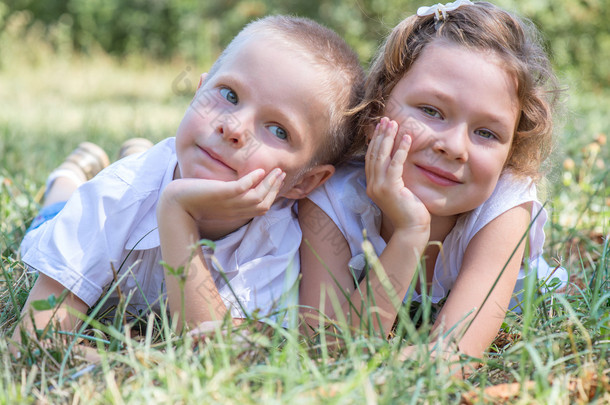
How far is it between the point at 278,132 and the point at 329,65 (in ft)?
1.06

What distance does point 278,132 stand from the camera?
2174 mm

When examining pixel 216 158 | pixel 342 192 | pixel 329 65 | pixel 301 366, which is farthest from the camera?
pixel 342 192

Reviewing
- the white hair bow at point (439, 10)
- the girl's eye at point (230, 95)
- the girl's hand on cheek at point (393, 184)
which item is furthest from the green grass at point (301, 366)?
the white hair bow at point (439, 10)

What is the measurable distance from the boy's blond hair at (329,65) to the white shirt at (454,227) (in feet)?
0.41

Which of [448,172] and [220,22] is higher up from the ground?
[448,172]

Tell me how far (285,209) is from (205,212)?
383 millimetres

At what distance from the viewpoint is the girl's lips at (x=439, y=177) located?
2178mm

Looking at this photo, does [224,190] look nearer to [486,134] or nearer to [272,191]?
[272,191]

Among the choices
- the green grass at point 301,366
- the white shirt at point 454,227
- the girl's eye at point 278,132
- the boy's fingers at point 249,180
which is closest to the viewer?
the green grass at point 301,366

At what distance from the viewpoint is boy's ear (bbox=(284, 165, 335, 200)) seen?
2364mm

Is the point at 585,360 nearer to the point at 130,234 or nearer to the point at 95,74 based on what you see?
the point at 130,234

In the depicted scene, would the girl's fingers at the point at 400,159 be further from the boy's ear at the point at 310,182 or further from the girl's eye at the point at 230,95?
the girl's eye at the point at 230,95

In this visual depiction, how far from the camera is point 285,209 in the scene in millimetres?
2430

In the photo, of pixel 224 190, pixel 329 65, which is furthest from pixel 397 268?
pixel 329 65
